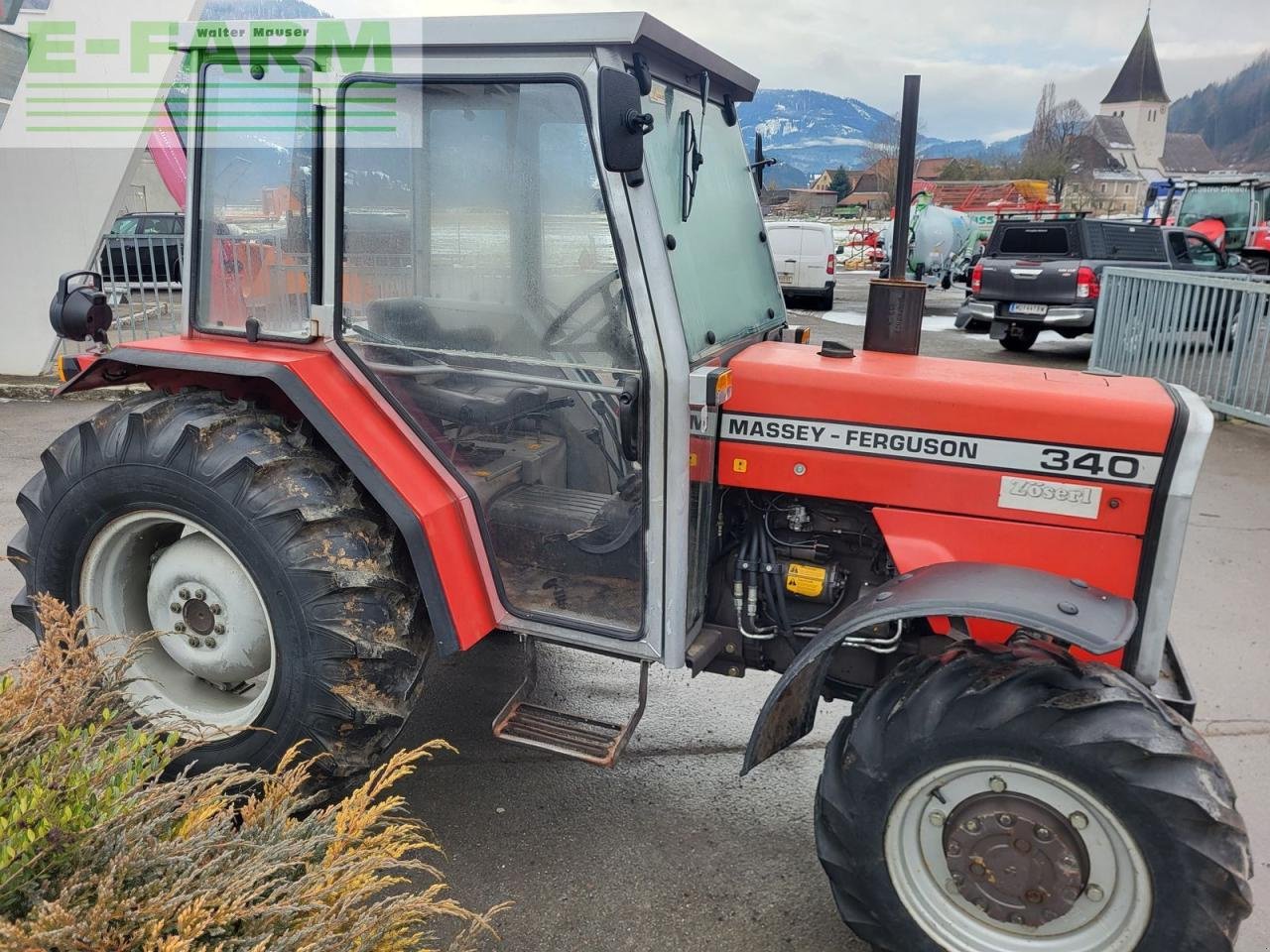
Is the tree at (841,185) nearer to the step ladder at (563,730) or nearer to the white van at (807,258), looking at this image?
the white van at (807,258)

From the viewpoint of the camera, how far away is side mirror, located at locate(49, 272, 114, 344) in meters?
3.14

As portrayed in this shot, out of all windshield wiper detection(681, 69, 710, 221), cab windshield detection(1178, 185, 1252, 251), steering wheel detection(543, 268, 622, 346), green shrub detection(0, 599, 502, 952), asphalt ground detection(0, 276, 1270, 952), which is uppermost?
cab windshield detection(1178, 185, 1252, 251)

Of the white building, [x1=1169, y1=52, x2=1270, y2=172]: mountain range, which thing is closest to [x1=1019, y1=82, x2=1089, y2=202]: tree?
the white building

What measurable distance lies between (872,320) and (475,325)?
1232 mm

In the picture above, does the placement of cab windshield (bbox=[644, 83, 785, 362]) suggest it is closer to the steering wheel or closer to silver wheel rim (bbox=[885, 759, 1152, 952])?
the steering wheel

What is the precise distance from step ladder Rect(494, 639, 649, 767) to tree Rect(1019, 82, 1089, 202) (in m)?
45.9

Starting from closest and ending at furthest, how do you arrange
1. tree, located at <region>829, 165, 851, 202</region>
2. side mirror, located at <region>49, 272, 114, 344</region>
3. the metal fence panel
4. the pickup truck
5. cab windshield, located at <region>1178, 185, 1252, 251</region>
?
side mirror, located at <region>49, 272, 114, 344</region> → the metal fence panel → tree, located at <region>829, 165, 851, 202</region> → the pickup truck → cab windshield, located at <region>1178, 185, 1252, 251</region>

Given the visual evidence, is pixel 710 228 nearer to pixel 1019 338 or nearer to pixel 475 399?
pixel 475 399

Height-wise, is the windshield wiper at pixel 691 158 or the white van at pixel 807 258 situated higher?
the windshield wiper at pixel 691 158

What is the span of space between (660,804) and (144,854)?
72.3 inches

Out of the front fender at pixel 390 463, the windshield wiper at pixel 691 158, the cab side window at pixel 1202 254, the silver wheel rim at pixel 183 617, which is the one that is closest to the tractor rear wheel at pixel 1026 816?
the front fender at pixel 390 463

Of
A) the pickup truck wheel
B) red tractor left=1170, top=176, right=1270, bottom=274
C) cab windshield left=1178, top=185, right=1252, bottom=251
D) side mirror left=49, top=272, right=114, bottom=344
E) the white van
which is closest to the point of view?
side mirror left=49, top=272, right=114, bottom=344

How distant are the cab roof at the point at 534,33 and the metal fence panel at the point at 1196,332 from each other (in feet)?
24.4

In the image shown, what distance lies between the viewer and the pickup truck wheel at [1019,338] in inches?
513
